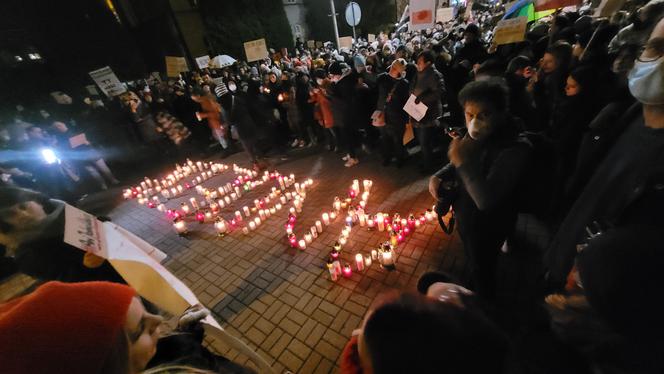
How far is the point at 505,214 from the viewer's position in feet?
8.43

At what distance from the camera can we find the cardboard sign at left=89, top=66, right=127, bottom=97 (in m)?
8.98

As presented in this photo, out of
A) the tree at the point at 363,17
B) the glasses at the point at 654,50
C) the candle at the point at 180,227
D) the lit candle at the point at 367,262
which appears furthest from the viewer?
the tree at the point at 363,17

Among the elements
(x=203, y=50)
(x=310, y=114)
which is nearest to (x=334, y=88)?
(x=310, y=114)

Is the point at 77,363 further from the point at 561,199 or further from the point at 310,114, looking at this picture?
the point at 310,114

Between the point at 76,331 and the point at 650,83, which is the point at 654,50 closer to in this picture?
the point at 650,83

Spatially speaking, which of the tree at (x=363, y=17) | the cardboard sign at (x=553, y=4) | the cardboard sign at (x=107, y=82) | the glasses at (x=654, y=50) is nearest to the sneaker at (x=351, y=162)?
the cardboard sign at (x=553, y=4)

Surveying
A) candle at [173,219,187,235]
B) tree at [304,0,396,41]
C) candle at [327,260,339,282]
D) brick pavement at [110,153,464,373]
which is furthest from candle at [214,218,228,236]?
tree at [304,0,396,41]

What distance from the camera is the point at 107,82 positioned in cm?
923

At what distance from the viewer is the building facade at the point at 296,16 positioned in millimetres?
26719

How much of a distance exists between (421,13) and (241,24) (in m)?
18.6

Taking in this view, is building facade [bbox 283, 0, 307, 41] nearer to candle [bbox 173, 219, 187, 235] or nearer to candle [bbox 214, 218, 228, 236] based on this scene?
candle [bbox 173, 219, 187, 235]

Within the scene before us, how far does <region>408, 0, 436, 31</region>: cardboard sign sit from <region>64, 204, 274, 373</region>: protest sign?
852 cm

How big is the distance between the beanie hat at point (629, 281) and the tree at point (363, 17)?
107 feet

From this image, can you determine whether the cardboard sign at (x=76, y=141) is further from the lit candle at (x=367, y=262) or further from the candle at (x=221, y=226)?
the lit candle at (x=367, y=262)
